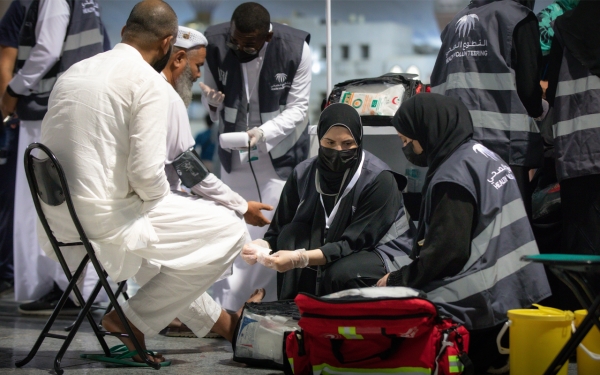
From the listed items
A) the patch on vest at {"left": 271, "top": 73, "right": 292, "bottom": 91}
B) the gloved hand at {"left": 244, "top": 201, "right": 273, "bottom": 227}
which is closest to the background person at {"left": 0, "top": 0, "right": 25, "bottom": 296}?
the patch on vest at {"left": 271, "top": 73, "right": 292, "bottom": 91}

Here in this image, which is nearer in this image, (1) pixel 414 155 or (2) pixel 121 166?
(2) pixel 121 166

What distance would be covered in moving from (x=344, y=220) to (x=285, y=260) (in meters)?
0.43

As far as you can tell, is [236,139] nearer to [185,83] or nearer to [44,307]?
[185,83]

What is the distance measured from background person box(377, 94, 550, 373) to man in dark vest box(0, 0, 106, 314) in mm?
2317

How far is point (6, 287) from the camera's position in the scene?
17.8ft

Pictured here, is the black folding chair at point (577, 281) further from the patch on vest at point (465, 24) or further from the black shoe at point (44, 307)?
the black shoe at point (44, 307)

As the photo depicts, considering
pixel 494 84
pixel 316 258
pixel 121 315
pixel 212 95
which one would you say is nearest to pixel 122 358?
pixel 121 315

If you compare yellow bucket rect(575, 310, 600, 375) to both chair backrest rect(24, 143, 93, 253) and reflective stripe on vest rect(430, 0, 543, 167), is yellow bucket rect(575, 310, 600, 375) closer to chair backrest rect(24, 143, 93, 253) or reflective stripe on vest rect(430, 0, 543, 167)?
reflective stripe on vest rect(430, 0, 543, 167)

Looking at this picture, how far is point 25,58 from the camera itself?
4465mm

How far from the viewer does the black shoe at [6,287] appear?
538cm

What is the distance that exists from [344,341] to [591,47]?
5.15 ft

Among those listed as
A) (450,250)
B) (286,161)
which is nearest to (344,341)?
(450,250)

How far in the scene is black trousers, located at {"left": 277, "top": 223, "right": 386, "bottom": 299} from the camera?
3389 millimetres

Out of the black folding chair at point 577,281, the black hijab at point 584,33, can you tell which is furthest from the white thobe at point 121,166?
the black hijab at point 584,33
